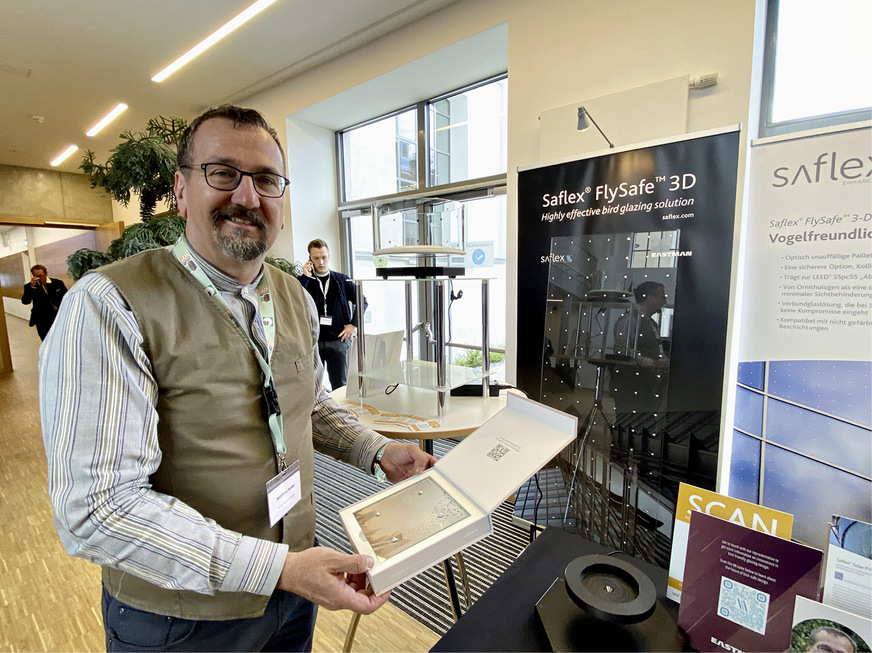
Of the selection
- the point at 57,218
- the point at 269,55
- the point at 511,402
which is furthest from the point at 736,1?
the point at 57,218

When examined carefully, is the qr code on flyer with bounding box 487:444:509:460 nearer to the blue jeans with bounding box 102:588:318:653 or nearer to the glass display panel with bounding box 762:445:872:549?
the blue jeans with bounding box 102:588:318:653

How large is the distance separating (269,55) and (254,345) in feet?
13.0

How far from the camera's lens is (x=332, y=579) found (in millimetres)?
673

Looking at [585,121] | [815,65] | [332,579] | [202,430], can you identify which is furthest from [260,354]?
[815,65]

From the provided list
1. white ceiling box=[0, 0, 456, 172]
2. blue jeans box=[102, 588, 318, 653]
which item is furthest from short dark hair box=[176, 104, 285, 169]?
white ceiling box=[0, 0, 456, 172]

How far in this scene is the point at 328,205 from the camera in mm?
4938

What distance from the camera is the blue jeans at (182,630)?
815 millimetres

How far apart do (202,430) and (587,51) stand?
2.82 metres

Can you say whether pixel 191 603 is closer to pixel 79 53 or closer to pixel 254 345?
pixel 254 345

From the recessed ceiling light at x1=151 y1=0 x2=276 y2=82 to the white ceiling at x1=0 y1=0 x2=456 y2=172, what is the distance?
0.14ft

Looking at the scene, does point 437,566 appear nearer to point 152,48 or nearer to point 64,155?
point 152,48

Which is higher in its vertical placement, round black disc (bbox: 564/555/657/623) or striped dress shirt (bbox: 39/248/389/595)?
striped dress shirt (bbox: 39/248/389/595)

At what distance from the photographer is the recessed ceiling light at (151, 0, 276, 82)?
2992mm

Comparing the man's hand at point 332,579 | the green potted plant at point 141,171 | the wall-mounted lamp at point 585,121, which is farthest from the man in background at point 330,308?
the man's hand at point 332,579
